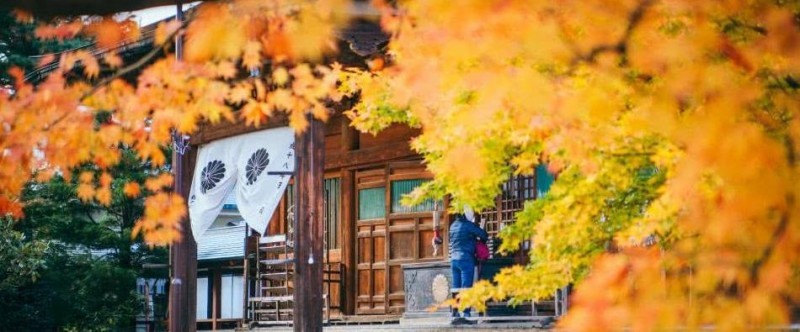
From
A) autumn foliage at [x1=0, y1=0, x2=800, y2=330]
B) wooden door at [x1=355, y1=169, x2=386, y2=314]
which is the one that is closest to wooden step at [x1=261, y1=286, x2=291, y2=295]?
wooden door at [x1=355, y1=169, x2=386, y2=314]

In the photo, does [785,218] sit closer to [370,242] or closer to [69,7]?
[69,7]

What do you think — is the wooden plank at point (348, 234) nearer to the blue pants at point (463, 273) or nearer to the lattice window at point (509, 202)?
the lattice window at point (509, 202)

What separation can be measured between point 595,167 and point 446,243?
932 cm

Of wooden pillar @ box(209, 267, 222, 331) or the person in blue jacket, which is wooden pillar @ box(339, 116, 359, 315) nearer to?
the person in blue jacket

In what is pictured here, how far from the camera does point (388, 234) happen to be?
1764cm

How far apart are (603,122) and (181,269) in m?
10.2

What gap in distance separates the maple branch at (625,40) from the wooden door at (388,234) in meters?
10.2

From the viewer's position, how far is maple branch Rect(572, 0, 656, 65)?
6.25 metres

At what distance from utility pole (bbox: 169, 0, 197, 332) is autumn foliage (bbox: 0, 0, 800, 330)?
7892 mm

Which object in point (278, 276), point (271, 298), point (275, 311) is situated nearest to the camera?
point (271, 298)

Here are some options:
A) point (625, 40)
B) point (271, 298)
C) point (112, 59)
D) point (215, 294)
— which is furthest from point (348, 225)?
point (625, 40)

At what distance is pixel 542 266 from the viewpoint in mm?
7996

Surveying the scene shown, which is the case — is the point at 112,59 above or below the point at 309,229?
above

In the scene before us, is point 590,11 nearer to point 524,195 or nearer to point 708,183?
point 708,183
